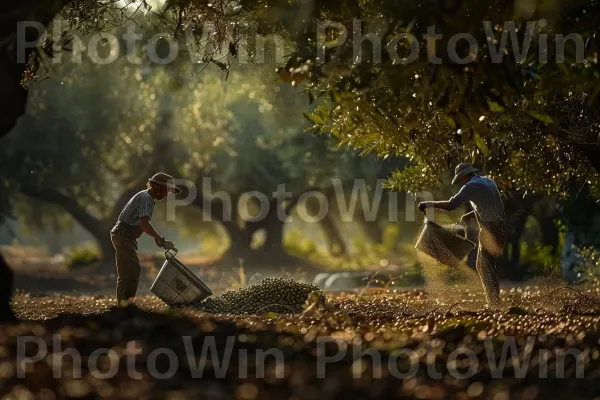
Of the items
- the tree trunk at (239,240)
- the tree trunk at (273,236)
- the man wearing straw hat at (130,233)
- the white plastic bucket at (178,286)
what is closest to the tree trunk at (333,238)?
the tree trunk at (273,236)

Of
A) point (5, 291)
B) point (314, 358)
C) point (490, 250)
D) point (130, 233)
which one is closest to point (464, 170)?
point (490, 250)

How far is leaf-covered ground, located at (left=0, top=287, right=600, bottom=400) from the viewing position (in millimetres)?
5000

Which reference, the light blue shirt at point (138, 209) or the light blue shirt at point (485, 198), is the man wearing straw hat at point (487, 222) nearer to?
the light blue shirt at point (485, 198)

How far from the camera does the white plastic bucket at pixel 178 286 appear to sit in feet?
37.6

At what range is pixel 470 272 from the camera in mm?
12586

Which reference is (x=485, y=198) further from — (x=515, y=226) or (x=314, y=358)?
(x=515, y=226)

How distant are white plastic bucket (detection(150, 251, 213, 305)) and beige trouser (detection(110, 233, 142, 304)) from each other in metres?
0.43

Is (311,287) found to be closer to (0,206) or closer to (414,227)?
(0,206)

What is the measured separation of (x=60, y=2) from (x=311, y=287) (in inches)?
248

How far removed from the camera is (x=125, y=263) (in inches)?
463

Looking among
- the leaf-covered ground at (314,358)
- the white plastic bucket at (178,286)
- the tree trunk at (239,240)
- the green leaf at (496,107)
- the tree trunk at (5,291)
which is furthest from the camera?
the tree trunk at (239,240)

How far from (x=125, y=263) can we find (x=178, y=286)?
76cm

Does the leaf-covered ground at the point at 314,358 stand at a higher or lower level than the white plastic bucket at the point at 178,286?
higher

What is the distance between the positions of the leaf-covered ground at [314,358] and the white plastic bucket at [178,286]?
255 centimetres
